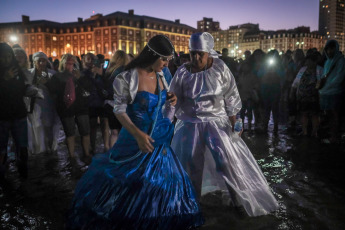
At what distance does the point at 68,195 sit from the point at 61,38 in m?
89.7

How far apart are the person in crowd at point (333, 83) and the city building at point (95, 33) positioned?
241 ft

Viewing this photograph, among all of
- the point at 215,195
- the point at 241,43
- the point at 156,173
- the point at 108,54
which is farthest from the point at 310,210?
the point at 241,43

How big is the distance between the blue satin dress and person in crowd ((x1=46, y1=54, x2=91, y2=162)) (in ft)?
10.1

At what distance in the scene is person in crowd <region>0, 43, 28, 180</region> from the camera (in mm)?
4652

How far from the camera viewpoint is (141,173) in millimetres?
3041

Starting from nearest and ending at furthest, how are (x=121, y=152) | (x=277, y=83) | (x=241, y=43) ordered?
1. (x=121, y=152)
2. (x=277, y=83)
3. (x=241, y=43)

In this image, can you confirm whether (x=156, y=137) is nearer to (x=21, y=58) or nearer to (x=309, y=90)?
(x=21, y=58)

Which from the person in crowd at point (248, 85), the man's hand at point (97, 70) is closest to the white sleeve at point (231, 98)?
the man's hand at point (97, 70)

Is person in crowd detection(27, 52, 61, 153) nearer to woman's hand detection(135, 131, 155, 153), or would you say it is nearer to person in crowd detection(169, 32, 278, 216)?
person in crowd detection(169, 32, 278, 216)

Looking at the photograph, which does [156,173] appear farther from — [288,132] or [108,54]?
[108,54]

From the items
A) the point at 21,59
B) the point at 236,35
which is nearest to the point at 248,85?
the point at 21,59

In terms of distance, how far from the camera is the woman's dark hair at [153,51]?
3.06 m

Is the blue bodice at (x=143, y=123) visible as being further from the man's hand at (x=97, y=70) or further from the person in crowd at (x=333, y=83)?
the person in crowd at (x=333, y=83)

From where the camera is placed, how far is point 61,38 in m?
86.5
